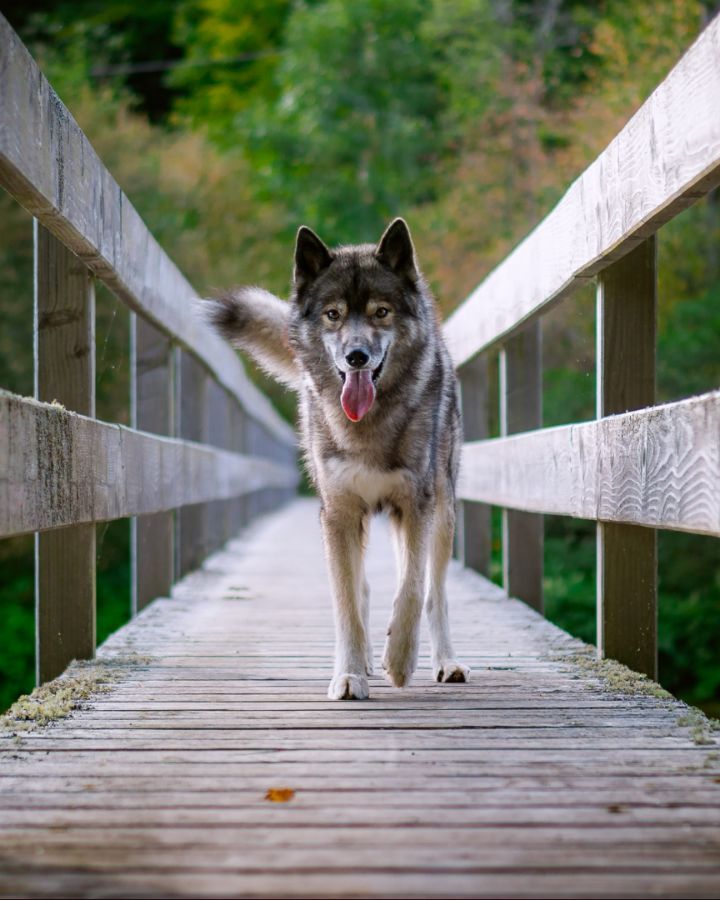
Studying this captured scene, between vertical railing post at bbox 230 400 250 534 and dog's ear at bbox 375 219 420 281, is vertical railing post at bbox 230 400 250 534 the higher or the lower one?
the lower one

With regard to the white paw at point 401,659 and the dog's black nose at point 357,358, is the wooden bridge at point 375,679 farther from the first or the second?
the dog's black nose at point 357,358

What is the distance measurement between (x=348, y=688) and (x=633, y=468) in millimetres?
959

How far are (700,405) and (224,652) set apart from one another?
2146mm

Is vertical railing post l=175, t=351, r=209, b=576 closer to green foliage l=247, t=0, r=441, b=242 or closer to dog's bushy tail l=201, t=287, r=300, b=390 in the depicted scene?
dog's bushy tail l=201, t=287, r=300, b=390

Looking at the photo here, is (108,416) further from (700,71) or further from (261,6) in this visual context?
(261,6)

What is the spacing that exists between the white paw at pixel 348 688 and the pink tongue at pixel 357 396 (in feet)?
2.48

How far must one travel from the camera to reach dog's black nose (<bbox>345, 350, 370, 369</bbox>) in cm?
335

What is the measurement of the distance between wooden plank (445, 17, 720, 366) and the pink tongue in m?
0.77

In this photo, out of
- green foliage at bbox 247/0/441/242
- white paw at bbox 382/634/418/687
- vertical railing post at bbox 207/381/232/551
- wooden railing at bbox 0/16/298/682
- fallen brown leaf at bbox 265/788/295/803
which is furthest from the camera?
green foliage at bbox 247/0/441/242

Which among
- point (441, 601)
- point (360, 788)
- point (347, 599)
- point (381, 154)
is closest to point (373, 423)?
point (347, 599)

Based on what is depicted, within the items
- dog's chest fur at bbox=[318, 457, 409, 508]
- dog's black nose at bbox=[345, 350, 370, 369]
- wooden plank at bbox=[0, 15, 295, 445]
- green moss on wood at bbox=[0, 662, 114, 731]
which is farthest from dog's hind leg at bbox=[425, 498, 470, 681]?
wooden plank at bbox=[0, 15, 295, 445]

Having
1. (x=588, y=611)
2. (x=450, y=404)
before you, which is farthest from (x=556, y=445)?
(x=588, y=611)

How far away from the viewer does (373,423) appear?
11.3 feet

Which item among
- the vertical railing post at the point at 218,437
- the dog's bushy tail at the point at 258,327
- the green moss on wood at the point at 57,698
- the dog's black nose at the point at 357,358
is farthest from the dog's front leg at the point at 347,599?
the vertical railing post at the point at 218,437
